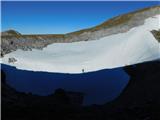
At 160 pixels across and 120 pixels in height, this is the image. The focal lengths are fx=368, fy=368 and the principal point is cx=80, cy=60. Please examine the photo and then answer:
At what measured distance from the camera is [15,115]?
24641mm

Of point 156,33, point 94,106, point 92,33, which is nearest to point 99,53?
point 92,33

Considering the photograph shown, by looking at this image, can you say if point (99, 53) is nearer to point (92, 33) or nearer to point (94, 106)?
point (92, 33)

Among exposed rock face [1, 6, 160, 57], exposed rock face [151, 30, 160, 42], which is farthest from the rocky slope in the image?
exposed rock face [1, 6, 160, 57]

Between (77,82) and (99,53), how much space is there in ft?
30.2

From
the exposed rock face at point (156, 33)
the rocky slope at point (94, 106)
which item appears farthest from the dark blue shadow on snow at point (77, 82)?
the exposed rock face at point (156, 33)

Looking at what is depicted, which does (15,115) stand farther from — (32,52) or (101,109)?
(32,52)

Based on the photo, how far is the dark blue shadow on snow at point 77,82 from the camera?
36.0 meters

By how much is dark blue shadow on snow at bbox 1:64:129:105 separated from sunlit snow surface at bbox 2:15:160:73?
2.15 metres

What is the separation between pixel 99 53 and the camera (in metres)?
50.2

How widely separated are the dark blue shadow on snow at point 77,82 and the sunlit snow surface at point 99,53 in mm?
2153

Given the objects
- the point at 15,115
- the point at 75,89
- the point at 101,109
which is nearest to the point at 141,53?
the point at 75,89

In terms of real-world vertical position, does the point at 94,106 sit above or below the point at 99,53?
below

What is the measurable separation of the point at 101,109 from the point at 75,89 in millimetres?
10328

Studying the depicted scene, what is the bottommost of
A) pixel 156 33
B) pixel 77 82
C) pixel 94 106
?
pixel 94 106
